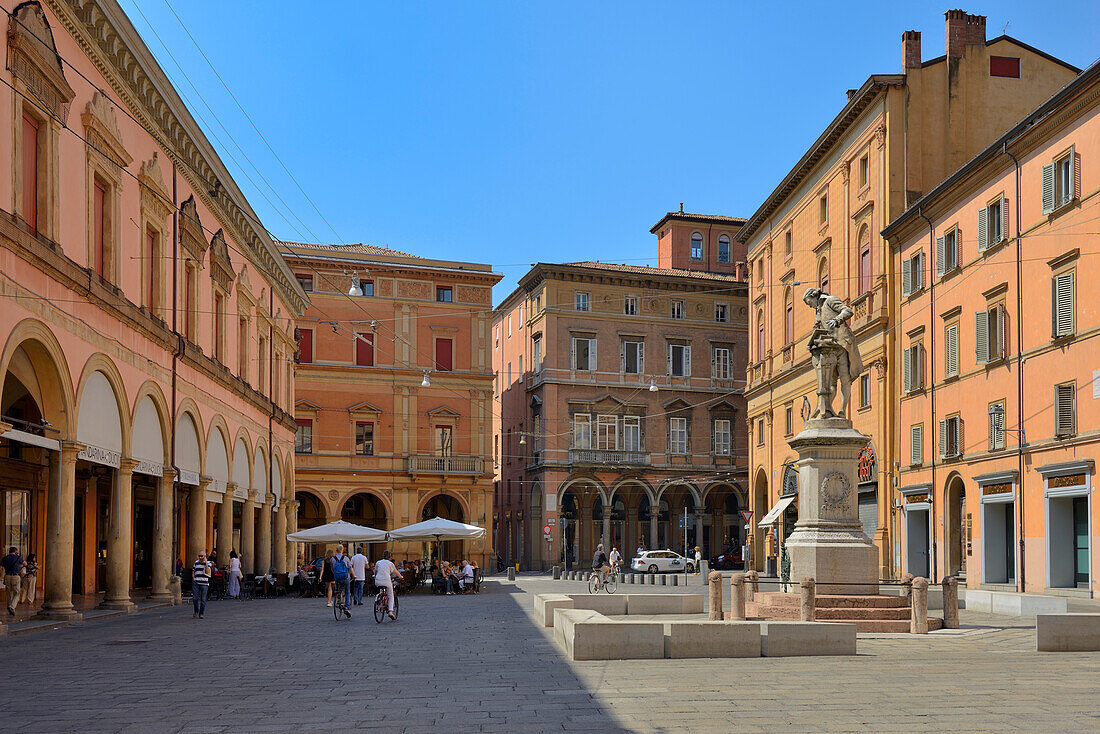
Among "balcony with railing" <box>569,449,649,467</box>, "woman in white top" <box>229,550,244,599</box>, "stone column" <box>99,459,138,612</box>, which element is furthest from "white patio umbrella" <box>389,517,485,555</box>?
"balcony with railing" <box>569,449,649,467</box>

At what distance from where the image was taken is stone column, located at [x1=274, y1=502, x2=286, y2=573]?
46.3 metres

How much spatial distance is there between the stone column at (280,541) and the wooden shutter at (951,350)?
997 inches

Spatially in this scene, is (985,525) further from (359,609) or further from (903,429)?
(359,609)

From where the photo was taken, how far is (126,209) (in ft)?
83.7

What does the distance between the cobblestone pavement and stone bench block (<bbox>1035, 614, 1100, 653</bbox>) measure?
1.23 ft

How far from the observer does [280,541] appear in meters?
47.0

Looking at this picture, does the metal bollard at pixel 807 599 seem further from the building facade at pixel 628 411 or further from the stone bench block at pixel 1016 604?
the building facade at pixel 628 411

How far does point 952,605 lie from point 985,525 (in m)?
15.7

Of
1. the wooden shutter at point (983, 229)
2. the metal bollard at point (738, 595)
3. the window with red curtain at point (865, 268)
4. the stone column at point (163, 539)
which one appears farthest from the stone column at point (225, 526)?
the wooden shutter at point (983, 229)

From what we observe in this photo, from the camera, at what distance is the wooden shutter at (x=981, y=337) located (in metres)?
33.7

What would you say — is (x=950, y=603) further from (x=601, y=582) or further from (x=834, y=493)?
(x=601, y=582)

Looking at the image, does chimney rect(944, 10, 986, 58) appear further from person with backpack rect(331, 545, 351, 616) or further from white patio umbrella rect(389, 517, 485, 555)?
person with backpack rect(331, 545, 351, 616)

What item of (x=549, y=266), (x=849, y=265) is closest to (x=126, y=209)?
(x=849, y=265)

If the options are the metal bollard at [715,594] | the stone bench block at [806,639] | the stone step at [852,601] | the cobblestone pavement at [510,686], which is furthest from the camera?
the metal bollard at [715,594]
